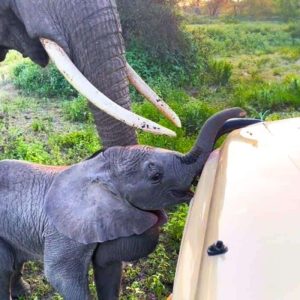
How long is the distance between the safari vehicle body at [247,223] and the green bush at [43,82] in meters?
6.45

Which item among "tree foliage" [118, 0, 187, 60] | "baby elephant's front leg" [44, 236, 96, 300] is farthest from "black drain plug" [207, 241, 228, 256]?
"tree foliage" [118, 0, 187, 60]

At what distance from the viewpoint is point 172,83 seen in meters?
9.16

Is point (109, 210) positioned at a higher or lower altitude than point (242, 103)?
higher

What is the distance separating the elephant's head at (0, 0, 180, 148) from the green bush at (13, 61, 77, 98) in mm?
5330

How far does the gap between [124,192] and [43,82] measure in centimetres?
651

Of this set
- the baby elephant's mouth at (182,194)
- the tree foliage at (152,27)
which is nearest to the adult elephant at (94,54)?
the baby elephant's mouth at (182,194)

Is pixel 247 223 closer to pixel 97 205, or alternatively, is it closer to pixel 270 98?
pixel 97 205

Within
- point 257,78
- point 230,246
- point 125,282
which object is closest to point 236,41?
point 257,78

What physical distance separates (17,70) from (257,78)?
11.7ft

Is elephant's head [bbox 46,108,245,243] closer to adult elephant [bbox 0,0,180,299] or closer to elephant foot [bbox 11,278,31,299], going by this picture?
adult elephant [bbox 0,0,180,299]

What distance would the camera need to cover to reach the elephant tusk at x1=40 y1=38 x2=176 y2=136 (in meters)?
2.63

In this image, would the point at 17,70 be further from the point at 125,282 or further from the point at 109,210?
the point at 109,210

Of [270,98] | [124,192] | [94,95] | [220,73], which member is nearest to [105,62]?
[94,95]

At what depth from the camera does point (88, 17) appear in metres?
3.04
